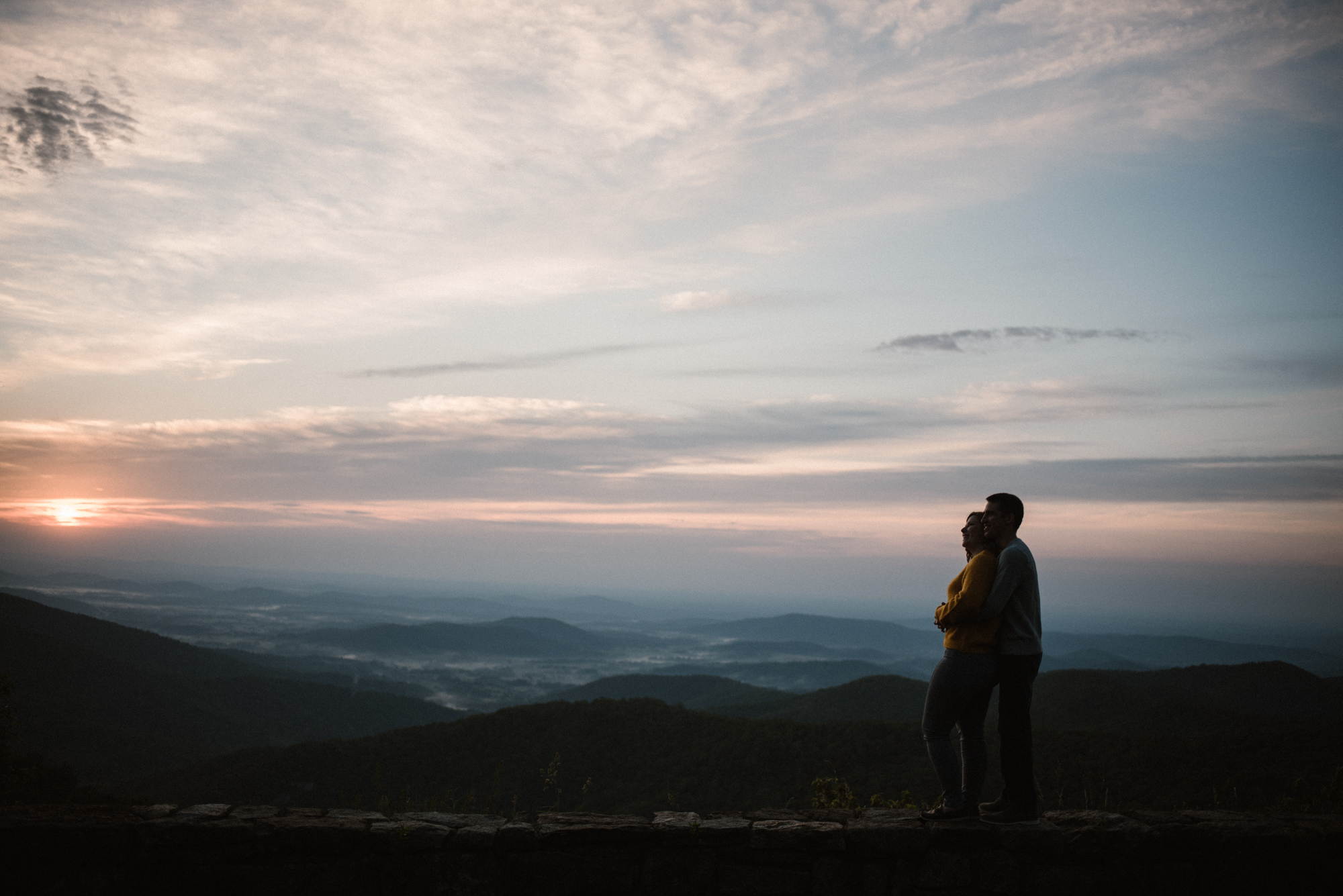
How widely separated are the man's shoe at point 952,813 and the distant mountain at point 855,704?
60.8 metres

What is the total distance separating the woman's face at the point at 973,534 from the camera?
4.93 metres

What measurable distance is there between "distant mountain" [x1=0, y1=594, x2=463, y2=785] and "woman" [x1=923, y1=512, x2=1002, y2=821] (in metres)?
62.5

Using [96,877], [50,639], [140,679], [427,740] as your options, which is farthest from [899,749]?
[50,639]

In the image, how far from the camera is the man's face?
4.87 metres

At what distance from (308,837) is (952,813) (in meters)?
4.12

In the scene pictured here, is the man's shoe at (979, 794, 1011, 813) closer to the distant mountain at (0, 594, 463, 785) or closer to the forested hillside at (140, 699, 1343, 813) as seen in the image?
the forested hillside at (140, 699, 1343, 813)

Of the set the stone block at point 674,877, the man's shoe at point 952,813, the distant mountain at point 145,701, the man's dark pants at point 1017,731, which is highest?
the man's dark pants at point 1017,731

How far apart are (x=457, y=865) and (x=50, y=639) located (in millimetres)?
95970

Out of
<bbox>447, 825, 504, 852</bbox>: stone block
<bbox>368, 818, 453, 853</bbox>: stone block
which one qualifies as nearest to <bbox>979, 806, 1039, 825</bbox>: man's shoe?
<bbox>447, 825, 504, 852</bbox>: stone block

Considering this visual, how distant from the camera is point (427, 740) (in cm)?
4588

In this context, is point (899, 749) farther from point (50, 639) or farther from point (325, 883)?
point (50, 639)

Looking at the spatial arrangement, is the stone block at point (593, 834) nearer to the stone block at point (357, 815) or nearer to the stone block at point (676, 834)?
the stone block at point (676, 834)

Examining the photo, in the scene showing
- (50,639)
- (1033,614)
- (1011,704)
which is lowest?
(50,639)

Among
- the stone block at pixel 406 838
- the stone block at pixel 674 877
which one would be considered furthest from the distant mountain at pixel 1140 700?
the stone block at pixel 406 838
